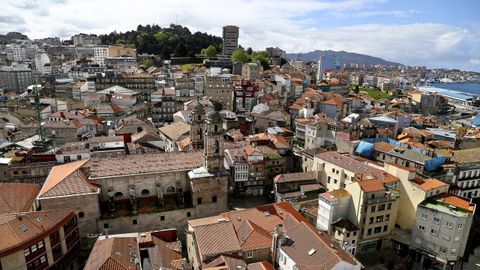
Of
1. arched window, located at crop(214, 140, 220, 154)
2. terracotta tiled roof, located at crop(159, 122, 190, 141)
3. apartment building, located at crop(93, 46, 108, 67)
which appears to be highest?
apartment building, located at crop(93, 46, 108, 67)

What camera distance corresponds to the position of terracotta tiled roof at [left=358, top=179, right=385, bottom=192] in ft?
134

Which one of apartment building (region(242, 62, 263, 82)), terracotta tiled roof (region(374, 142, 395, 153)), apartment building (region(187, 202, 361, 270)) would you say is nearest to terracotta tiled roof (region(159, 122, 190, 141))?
apartment building (region(187, 202, 361, 270))

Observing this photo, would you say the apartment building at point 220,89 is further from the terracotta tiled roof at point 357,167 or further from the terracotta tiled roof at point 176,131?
the terracotta tiled roof at point 357,167

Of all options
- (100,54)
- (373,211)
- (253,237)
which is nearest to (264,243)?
(253,237)

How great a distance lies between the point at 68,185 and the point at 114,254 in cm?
1326

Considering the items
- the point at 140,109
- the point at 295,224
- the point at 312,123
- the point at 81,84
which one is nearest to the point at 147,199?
the point at 295,224

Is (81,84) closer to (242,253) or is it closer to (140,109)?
(140,109)

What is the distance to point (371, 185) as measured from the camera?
136ft

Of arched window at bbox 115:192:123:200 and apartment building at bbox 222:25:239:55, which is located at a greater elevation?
apartment building at bbox 222:25:239:55

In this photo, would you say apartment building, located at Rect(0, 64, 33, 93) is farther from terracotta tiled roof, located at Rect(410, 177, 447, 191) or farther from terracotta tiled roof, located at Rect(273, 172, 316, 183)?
terracotta tiled roof, located at Rect(410, 177, 447, 191)

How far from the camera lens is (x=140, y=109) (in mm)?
93000

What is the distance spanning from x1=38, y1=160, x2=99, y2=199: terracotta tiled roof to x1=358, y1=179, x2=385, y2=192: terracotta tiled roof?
32.2 meters

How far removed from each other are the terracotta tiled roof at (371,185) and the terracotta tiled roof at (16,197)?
3997cm

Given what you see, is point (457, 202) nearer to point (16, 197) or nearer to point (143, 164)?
point (143, 164)
